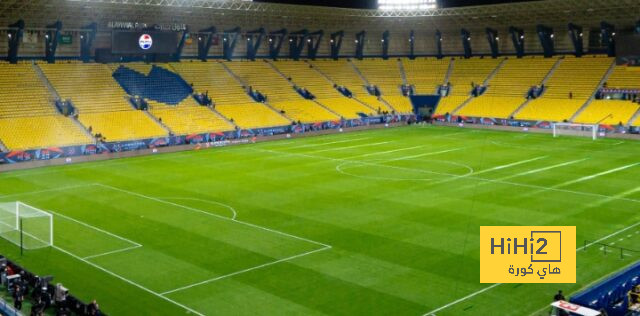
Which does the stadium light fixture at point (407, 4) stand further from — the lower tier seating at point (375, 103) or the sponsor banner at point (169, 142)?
the sponsor banner at point (169, 142)

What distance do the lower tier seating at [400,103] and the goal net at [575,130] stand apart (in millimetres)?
19267

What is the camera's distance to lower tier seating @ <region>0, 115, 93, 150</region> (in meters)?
48.8

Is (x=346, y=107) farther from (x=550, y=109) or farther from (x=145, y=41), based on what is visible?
(x=145, y=41)

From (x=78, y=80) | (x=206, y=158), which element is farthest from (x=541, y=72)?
(x=78, y=80)

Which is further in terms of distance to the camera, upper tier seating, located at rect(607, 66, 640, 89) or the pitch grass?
upper tier seating, located at rect(607, 66, 640, 89)

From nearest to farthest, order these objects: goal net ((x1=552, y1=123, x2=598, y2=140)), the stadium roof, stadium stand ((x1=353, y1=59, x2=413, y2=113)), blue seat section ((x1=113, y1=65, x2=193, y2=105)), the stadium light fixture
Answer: the stadium roof → goal net ((x1=552, y1=123, x2=598, y2=140)) → blue seat section ((x1=113, y1=65, x2=193, y2=105)) → stadium stand ((x1=353, y1=59, x2=413, y2=113)) → the stadium light fixture

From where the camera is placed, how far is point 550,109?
7081 cm

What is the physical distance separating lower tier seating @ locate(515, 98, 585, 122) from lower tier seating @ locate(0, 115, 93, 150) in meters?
46.3

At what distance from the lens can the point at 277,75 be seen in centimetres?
7794

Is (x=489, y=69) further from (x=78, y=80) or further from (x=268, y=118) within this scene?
(x=78, y=80)

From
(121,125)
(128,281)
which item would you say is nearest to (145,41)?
(121,125)

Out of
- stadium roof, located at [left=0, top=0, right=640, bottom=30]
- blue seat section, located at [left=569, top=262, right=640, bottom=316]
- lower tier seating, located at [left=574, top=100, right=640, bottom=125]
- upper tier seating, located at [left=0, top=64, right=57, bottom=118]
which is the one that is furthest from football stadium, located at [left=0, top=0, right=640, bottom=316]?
stadium roof, located at [left=0, top=0, right=640, bottom=30]

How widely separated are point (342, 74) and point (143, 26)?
2799 cm

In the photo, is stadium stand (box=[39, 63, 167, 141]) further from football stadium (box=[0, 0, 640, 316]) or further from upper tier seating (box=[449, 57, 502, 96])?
upper tier seating (box=[449, 57, 502, 96])
